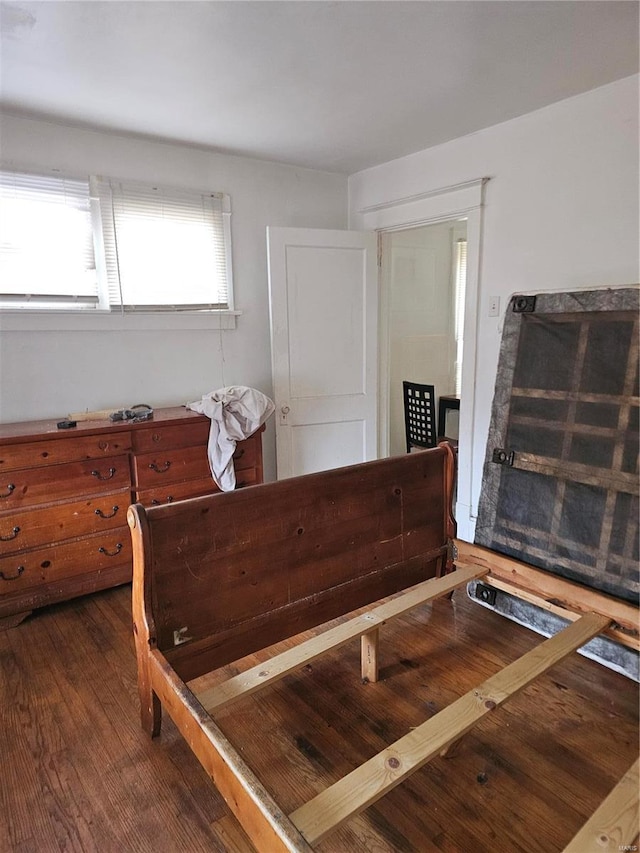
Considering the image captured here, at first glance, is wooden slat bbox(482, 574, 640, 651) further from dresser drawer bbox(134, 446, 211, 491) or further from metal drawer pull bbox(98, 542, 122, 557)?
metal drawer pull bbox(98, 542, 122, 557)

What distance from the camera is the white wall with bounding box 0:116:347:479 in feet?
9.16

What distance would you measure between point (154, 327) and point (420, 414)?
231cm

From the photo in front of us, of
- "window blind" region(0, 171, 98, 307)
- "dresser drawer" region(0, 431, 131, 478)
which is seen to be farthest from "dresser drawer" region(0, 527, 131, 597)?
"window blind" region(0, 171, 98, 307)

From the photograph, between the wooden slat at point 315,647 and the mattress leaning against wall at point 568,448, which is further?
the mattress leaning against wall at point 568,448

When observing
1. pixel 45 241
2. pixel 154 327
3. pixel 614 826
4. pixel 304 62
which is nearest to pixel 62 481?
pixel 154 327

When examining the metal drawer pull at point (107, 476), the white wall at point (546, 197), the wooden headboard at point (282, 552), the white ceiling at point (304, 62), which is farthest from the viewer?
the metal drawer pull at point (107, 476)

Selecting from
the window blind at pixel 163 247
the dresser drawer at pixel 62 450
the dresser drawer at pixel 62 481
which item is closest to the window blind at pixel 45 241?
the window blind at pixel 163 247

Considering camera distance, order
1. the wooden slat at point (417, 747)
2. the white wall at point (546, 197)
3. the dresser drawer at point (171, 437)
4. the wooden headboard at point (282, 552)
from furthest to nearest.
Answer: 1. the dresser drawer at point (171, 437)
2. the white wall at point (546, 197)
3. the wooden headboard at point (282, 552)
4. the wooden slat at point (417, 747)

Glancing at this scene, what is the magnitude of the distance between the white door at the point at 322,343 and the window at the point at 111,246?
427mm

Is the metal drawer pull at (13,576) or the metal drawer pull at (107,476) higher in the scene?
the metal drawer pull at (107,476)

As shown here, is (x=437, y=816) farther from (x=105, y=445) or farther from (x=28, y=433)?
(x=28, y=433)

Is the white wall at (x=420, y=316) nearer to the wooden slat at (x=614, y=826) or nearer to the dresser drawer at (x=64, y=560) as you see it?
the dresser drawer at (x=64, y=560)

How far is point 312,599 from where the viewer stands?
6.46ft

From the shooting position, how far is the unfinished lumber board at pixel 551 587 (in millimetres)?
1822
